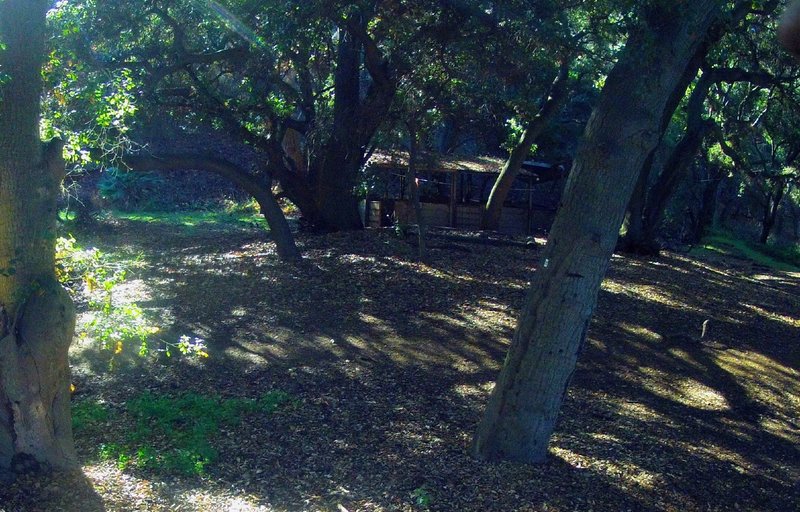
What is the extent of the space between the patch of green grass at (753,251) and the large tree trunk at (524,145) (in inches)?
281

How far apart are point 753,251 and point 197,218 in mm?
16975

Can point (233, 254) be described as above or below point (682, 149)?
below

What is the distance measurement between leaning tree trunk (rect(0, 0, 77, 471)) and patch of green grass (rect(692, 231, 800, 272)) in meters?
20.3

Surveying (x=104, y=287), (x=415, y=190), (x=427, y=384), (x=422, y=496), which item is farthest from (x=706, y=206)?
(x=104, y=287)

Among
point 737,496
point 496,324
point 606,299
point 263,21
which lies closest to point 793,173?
point 606,299

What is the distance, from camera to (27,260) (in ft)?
17.7

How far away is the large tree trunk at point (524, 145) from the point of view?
57.5 feet

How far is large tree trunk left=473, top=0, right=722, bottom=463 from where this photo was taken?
5910mm

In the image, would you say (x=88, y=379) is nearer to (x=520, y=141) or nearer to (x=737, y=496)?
(x=737, y=496)

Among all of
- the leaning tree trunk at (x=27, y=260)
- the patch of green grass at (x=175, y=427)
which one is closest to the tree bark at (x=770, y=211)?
the patch of green grass at (x=175, y=427)

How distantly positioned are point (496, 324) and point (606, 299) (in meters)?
2.71

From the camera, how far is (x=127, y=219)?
22.4m

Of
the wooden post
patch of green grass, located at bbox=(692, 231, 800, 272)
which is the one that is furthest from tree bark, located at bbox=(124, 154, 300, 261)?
patch of green grass, located at bbox=(692, 231, 800, 272)

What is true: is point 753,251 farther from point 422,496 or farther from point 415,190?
point 422,496
